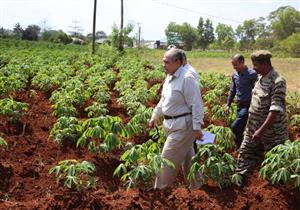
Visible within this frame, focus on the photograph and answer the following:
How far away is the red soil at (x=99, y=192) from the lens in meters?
4.05

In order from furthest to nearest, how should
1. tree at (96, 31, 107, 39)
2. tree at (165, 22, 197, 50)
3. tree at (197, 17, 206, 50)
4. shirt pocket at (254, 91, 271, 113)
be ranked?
tree at (96, 31, 107, 39) < tree at (197, 17, 206, 50) < tree at (165, 22, 197, 50) < shirt pocket at (254, 91, 271, 113)

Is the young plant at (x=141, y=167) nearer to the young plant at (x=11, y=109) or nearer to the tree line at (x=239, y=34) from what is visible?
the young plant at (x=11, y=109)

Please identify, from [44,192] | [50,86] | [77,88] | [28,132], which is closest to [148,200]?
[44,192]

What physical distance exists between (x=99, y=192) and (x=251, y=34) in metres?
66.5

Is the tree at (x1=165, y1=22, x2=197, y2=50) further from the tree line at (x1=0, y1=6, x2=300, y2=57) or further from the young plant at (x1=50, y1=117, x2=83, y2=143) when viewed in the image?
the young plant at (x1=50, y1=117, x2=83, y2=143)

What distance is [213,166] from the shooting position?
434cm

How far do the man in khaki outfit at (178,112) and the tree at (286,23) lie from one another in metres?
55.0

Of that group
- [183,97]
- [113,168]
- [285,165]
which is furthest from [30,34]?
[285,165]

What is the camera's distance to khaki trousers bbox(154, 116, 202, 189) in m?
4.54

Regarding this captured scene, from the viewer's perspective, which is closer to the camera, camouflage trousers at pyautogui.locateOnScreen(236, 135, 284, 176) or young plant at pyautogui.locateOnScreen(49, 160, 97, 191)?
young plant at pyautogui.locateOnScreen(49, 160, 97, 191)

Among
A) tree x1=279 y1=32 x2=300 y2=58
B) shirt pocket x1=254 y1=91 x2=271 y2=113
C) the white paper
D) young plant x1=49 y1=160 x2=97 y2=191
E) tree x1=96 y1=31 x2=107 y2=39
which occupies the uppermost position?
tree x1=96 y1=31 x2=107 y2=39

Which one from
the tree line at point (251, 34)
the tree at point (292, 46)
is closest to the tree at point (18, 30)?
the tree line at point (251, 34)

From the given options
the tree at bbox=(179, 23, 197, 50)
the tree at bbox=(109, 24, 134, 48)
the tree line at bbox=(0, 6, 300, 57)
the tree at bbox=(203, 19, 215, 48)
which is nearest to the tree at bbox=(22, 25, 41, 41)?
the tree line at bbox=(0, 6, 300, 57)

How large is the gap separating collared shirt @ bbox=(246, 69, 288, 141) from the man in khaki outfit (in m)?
0.76
